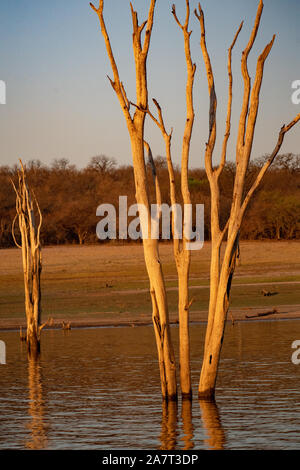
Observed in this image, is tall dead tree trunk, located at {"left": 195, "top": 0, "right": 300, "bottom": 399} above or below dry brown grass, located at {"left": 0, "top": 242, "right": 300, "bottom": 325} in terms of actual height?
above

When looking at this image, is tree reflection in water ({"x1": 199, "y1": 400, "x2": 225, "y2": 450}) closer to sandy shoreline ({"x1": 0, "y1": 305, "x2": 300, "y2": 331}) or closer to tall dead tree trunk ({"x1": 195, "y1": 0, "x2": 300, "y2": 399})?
tall dead tree trunk ({"x1": 195, "y1": 0, "x2": 300, "y2": 399})

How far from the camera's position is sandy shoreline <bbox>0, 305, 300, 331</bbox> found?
83.9 ft

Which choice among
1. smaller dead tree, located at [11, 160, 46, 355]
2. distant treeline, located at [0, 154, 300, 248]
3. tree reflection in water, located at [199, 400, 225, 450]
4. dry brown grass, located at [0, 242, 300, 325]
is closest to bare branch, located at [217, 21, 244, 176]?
tree reflection in water, located at [199, 400, 225, 450]

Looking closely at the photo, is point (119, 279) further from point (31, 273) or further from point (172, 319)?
point (31, 273)

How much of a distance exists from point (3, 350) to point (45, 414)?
25.3 ft

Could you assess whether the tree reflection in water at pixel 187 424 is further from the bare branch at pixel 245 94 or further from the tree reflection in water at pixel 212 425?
the bare branch at pixel 245 94

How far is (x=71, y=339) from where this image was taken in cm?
2225

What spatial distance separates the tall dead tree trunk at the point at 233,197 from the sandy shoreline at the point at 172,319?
42.3ft

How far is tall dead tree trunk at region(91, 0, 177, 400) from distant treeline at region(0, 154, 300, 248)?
30.5 m

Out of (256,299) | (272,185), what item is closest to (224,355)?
(256,299)

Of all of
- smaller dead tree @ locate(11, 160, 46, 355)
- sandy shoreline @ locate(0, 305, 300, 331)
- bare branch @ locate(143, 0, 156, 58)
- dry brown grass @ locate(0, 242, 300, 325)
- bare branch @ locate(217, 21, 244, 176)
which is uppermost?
bare branch @ locate(143, 0, 156, 58)

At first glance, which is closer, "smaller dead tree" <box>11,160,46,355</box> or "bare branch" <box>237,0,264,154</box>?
"bare branch" <box>237,0,264,154</box>

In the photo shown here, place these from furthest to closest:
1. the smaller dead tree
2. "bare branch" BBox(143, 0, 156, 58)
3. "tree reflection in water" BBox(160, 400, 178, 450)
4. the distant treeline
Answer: the distant treeline
the smaller dead tree
"bare branch" BBox(143, 0, 156, 58)
"tree reflection in water" BBox(160, 400, 178, 450)

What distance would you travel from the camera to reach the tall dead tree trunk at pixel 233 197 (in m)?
12.1
